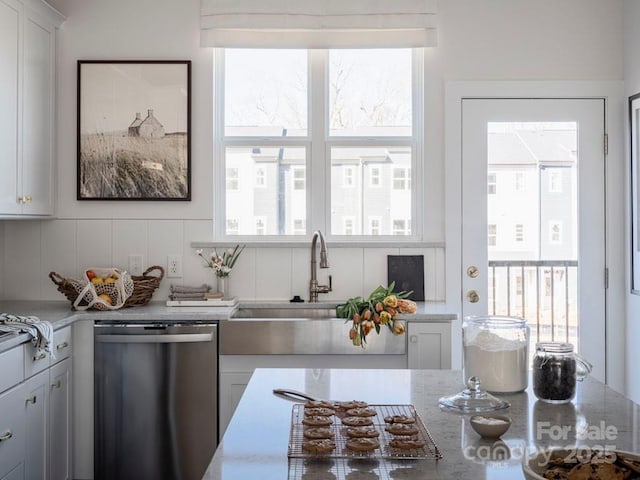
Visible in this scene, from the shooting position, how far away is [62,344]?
10.1 ft

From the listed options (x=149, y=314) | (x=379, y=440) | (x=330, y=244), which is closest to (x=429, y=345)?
(x=330, y=244)

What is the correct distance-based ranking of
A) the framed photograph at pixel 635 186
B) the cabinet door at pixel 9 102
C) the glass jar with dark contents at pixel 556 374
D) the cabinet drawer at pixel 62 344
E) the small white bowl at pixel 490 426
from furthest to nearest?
the framed photograph at pixel 635 186, the cabinet door at pixel 9 102, the cabinet drawer at pixel 62 344, the glass jar with dark contents at pixel 556 374, the small white bowl at pixel 490 426

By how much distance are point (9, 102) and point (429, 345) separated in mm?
2353

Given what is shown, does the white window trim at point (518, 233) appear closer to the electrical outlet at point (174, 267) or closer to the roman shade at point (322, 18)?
the roman shade at point (322, 18)

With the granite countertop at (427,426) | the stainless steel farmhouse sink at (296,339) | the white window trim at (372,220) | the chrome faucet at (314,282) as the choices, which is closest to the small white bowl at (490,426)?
the granite countertop at (427,426)

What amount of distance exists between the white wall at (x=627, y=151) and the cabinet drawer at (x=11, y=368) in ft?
10.1

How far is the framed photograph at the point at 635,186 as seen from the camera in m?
3.63

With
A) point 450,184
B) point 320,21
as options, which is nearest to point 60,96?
point 320,21

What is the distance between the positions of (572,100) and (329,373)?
2565mm

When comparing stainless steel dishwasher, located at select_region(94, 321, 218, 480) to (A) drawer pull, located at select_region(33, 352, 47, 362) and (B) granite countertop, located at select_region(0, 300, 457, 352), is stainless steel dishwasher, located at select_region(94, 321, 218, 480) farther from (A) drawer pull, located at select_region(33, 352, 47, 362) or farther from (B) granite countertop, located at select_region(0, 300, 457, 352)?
(A) drawer pull, located at select_region(33, 352, 47, 362)

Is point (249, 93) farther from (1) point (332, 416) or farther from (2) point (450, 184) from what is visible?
(1) point (332, 416)

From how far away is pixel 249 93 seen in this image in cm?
393

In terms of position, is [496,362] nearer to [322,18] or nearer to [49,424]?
[49,424]

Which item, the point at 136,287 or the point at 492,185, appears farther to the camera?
the point at 492,185
